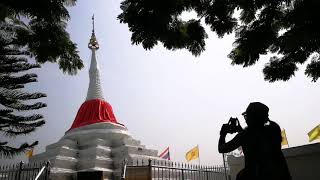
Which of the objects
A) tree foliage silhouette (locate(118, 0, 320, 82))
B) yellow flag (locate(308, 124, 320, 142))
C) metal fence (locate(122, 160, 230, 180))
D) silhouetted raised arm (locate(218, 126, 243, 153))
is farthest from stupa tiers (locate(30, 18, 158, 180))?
silhouetted raised arm (locate(218, 126, 243, 153))

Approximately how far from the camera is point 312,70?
578 cm

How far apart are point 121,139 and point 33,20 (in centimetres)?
1819

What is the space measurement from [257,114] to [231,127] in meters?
0.26

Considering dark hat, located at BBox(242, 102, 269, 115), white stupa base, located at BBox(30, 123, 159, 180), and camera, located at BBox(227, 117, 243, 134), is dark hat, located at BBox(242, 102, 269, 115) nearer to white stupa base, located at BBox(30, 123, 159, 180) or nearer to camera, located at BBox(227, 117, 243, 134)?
camera, located at BBox(227, 117, 243, 134)

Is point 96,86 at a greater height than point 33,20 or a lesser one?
greater

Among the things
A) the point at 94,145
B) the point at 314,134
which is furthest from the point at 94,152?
the point at 314,134

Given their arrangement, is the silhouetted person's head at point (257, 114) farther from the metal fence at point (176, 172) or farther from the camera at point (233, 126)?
the metal fence at point (176, 172)

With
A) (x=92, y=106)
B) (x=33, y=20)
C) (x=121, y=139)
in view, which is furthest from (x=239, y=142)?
(x=92, y=106)

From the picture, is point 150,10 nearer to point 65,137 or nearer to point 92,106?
point 65,137

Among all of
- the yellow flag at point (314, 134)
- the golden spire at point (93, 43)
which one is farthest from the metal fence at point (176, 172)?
the golden spire at point (93, 43)

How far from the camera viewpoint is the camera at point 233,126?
2998 mm

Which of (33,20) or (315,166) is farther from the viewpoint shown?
(315,166)

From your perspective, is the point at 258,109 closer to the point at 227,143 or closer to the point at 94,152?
the point at 227,143

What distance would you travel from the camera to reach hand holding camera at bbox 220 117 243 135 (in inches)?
118
